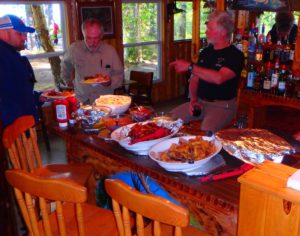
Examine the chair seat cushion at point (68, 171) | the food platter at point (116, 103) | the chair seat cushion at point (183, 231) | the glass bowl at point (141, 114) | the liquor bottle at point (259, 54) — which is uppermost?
the liquor bottle at point (259, 54)

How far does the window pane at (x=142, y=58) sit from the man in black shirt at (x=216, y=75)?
2973 mm

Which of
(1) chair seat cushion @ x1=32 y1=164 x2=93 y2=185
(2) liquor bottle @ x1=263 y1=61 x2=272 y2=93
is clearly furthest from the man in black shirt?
(1) chair seat cushion @ x1=32 y1=164 x2=93 y2=185

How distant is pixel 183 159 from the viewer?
1.58m

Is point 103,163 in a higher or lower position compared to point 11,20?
lower

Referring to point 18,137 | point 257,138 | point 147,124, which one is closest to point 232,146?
point 257,138

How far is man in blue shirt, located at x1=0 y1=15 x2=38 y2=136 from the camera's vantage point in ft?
8.63

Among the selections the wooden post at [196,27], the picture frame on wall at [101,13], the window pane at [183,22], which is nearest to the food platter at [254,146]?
the wooden post at [196,27]

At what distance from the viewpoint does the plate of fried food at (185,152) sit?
155 centimetres

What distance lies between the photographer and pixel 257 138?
182cm

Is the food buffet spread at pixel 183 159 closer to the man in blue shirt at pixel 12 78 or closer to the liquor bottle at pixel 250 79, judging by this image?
the man in blue shirt at pixel 12 78

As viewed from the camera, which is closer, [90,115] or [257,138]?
[257,138]

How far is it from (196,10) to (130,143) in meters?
2.89

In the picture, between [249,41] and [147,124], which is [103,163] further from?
[249,41]

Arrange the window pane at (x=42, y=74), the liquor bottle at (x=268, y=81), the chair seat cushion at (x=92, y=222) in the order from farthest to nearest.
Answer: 1. the window pane at (x=42, y=74)
2. the liquor bottle at (x=268, y=81)
3. the chair seat cushion at (x=92, y=222)
